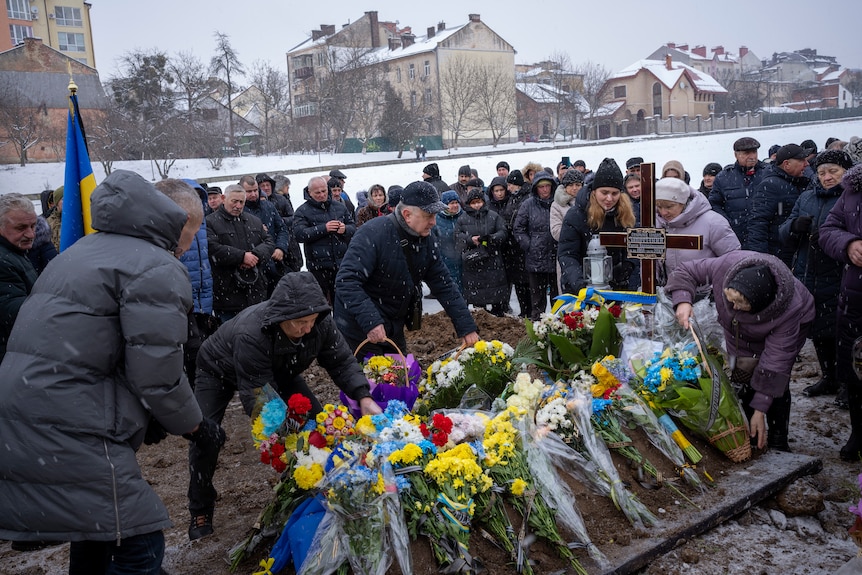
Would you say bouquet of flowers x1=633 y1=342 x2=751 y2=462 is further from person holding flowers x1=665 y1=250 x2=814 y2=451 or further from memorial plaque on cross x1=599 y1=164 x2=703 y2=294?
memorial plaque on cross x1=599 y1=164 x2=703 y2=294

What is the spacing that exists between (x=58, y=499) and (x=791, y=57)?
116 m

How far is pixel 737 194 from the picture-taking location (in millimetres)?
8641

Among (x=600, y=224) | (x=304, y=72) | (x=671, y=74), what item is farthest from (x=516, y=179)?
(x=671, y=74)

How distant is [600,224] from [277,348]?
128 inches

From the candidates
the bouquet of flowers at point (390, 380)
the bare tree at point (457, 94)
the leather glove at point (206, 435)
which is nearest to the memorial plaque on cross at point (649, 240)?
the bouquet of flowers at point (390, 380)

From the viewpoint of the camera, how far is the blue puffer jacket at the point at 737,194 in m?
8.55

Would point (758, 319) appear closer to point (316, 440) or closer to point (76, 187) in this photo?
point (316, 440)

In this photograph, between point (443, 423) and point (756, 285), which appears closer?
point (443, 423)

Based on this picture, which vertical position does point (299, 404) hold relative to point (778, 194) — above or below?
below

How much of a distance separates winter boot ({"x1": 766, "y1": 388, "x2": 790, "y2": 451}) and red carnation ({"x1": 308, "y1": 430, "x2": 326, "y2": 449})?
2.99m

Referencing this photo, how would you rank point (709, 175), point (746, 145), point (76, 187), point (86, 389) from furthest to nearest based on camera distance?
point (709, 175), point (746, 145), point (76, 187), point (86, 389)

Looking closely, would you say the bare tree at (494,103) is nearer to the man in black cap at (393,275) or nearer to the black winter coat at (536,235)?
the black winter coat at (536,235)

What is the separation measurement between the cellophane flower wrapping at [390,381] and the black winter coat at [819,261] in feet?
11.2

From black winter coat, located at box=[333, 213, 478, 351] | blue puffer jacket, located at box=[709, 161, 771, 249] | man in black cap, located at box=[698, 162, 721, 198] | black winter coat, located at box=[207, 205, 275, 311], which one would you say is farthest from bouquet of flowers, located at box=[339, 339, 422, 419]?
man in black cap, located at box=[698, 162, 721, 198]
